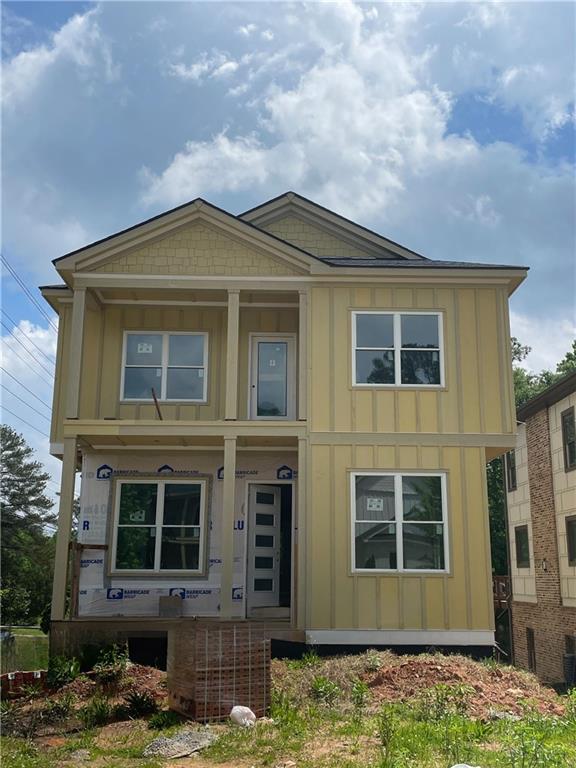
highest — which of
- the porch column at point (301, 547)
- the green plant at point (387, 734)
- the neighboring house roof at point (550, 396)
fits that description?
the neighboring house roof at point (550, 396)

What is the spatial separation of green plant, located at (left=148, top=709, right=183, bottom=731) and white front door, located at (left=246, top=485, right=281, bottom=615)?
639 cm

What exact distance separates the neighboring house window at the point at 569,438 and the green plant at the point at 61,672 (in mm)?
13309

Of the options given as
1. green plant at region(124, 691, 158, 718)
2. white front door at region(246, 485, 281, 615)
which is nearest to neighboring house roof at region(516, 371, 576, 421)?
white front door at region(246, 485, 281, 615)

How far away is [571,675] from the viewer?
19.2m

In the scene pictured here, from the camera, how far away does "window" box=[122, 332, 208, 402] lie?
15.8 metres

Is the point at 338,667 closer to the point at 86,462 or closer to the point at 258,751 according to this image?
the point at 258,751

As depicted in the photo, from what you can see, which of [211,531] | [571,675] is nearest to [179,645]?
[211,531]

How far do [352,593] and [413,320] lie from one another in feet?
16.5

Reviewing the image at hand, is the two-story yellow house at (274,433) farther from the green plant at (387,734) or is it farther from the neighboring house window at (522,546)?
the neighboring house window at (522,546)

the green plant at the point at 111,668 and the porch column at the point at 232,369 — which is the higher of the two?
the porch column at the point at 232,369

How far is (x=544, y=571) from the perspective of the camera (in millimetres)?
21969

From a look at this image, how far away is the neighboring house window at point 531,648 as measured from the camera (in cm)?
2302

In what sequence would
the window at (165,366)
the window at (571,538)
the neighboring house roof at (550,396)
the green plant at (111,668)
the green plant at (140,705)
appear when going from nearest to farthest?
the green plant at (140,705) < the green plant at (111,668) < the window at (165,366) < the neighboring house roof at (550,396) < the window at (571,538)

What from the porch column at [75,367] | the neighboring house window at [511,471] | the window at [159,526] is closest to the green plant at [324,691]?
the window at [159,526]
